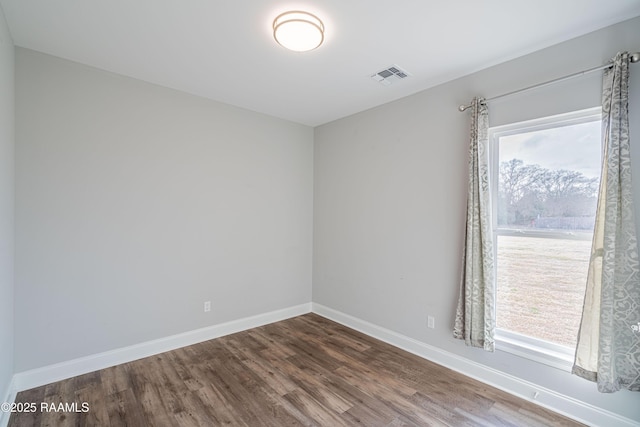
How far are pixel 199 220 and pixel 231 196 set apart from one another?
468mm

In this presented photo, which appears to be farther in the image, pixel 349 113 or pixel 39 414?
pixel 349 113

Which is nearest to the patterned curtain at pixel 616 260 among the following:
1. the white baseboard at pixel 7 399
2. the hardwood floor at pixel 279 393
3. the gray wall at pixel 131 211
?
the hardwood floor at pixel 279 393

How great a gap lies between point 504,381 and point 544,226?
1.29 m

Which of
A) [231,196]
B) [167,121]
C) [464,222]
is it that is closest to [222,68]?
[167,121]

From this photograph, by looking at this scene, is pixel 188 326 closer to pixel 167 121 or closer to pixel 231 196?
pixel 231 196

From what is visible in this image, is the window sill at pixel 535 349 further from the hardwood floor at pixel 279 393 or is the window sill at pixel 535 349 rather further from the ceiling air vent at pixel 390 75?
the ceiling air vent at pixel 390 75

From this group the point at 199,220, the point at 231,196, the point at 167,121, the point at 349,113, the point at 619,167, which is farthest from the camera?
the point at 349,113

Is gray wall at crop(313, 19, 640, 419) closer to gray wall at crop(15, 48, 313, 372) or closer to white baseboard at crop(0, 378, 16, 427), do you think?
gray wall at crop(15, 48, 313, 372)

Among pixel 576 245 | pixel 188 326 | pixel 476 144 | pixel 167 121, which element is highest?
pixel 167 121

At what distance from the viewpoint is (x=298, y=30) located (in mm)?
1941

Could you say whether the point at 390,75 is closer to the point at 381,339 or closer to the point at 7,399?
the point at 381,339

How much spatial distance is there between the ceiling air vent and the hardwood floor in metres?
2.70

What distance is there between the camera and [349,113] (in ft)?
12.2

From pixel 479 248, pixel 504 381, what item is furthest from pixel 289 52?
pixel 504 381
